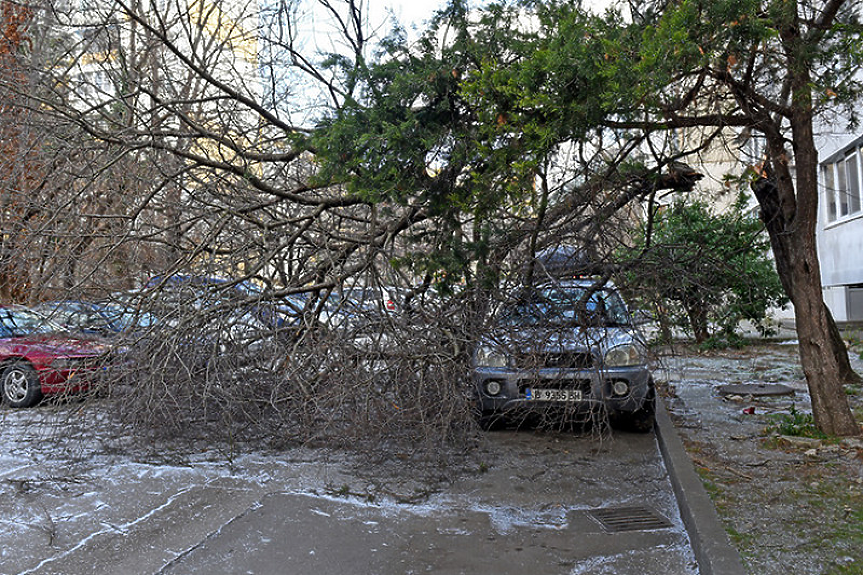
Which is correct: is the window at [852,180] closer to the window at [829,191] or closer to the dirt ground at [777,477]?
the window at [829,191]

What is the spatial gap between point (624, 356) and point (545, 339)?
132 cm

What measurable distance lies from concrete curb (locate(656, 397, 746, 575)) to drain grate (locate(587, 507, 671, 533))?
0.20 meters

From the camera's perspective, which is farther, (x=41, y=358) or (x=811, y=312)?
(x=41, y=358)

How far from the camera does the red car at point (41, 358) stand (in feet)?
24.2

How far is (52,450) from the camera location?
7770 mm

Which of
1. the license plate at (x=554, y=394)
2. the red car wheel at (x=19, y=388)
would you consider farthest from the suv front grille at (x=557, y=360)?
the red car wheel at (x=19, y=388)

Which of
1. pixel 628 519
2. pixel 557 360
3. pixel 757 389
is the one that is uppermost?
pixel 557 360

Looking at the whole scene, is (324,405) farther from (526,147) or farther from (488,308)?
(526,147)

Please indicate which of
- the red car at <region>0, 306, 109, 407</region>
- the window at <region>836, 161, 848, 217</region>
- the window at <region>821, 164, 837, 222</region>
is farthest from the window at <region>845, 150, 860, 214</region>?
the red car at <region>0, 306, 109, 407</region>

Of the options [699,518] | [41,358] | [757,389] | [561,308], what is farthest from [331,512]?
[757,389]

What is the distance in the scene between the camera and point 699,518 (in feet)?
16.2

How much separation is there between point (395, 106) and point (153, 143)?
3.39m

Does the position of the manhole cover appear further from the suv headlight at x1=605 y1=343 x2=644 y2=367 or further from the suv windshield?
the suv windshield

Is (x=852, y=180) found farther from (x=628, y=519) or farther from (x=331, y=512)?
(x=331, y=512)
